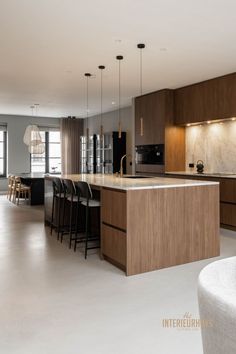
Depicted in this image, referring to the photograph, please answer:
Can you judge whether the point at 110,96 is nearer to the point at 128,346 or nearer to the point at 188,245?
the point at 188,245

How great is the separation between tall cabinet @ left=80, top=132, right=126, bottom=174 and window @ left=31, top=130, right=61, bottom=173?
4.95 feet

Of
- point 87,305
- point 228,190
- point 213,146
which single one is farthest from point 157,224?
point 213,146

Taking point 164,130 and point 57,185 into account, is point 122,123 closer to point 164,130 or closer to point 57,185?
point 164,130

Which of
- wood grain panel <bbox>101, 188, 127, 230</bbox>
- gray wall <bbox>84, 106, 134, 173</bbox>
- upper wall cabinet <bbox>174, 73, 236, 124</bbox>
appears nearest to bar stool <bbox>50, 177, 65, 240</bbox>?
wood grain panel <bbox>101, 188, 127, 230</bbox>

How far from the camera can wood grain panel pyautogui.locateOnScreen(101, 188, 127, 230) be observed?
347cm

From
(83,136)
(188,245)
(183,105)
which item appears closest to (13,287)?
(188,245)

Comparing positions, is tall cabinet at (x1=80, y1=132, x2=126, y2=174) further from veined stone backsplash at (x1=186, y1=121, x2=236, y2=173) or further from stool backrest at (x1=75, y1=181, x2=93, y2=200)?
stool backrest at (x1=75, y1=181, x2=93, y2=200)

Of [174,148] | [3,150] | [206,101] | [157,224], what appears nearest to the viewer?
[157,224]

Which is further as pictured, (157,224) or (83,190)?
(83,190)

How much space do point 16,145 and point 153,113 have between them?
20.2ft

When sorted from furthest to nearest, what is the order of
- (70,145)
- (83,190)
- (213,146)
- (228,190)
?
(70,145)
(213,146)
(228,190)
(83,190)

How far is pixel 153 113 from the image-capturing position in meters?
7.45

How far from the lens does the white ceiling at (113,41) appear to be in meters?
3.30

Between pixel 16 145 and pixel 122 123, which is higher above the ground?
pixel 122 123
